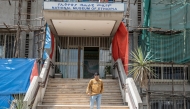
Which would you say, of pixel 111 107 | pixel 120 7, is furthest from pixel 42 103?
pixel 120 7

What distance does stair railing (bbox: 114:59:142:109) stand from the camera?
10520 millimetres

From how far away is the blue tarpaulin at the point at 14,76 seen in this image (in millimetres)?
13070

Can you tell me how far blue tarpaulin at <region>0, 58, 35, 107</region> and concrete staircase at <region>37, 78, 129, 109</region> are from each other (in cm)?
116

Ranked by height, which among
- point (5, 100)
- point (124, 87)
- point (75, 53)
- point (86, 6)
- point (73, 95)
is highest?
point (86, 6)

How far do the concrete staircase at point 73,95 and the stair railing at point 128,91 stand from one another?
32 cm

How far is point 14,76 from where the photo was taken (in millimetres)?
13430

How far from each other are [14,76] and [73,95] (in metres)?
2.96

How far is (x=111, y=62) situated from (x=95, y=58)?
3.30 ft

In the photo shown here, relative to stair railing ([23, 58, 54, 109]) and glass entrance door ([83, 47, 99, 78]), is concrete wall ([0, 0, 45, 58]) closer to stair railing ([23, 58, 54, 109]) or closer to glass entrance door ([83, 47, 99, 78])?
glass entrance door ([83, 47, 99, 78])

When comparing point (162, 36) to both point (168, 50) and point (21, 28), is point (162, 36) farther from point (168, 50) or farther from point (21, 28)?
point (21, 28)

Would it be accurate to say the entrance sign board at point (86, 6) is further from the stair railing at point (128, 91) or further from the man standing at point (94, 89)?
the man standing at point (94, 89)

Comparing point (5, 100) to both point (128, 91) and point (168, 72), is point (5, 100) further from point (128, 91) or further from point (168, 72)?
point (168, 72)

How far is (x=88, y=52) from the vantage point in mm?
17234

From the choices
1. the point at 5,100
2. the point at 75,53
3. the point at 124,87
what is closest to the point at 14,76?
the point at 5,100
